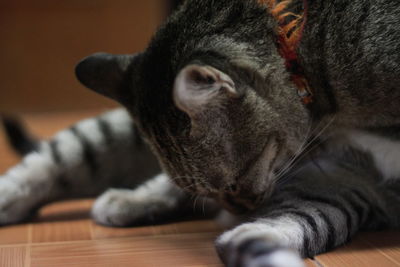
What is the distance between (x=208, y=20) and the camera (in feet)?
4.32

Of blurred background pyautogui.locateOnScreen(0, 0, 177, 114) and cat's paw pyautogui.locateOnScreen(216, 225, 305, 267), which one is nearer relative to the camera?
cat's paw pyautogui.locateOnScreen(216, 225, 305, 267)

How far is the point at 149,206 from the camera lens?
1.59 m

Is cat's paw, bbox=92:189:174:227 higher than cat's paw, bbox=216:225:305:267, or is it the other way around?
cat's paw, bbox=216:225:305:267

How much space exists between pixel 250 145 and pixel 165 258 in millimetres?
301

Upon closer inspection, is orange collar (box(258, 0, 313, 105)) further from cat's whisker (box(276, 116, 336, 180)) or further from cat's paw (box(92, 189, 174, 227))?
cat's paw (box(92, 189, 174, 227))

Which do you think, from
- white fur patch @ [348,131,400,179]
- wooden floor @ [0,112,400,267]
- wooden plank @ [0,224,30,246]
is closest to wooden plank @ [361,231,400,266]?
wooden floor @ [0,112,400,267]

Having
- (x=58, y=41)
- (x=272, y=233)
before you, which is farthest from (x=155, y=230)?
(x=58, y=41)

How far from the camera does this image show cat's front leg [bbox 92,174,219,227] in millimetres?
1562

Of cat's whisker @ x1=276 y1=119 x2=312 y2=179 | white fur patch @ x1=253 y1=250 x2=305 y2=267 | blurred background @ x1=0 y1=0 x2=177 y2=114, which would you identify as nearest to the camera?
white fur patch @ x1=253 y1=250 x2=305 y2=267

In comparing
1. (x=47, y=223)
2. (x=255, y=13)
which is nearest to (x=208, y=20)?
(x=255, y=13)

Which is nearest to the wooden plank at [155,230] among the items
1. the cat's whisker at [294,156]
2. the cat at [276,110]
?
the cat at [276,110]

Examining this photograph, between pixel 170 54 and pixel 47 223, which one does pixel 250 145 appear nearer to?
pixel 170 54

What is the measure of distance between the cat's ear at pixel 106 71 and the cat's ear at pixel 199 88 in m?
0.32

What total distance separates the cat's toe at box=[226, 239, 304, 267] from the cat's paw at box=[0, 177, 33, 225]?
74 centimetres
